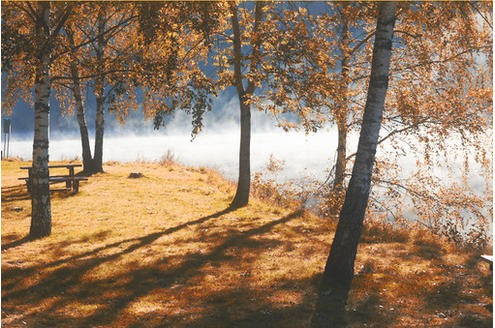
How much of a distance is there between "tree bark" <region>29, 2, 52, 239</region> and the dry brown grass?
1.52 feet

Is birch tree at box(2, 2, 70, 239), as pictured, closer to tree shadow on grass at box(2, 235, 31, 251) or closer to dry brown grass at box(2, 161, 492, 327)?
tree shadow on grass at box(2, 235, 31, 251)

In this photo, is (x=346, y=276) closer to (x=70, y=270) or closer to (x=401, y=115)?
(x=70, y=270)

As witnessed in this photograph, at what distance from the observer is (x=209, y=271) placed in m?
9.69

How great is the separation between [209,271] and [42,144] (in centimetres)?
539

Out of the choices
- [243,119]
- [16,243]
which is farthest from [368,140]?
[16,243]

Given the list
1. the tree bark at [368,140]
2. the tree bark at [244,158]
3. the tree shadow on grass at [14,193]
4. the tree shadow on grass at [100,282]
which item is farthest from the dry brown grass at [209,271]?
the tree bark at [368,140]

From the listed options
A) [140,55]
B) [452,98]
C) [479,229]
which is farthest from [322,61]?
[479,229]

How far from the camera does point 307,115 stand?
15.1 metres

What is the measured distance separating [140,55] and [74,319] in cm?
685

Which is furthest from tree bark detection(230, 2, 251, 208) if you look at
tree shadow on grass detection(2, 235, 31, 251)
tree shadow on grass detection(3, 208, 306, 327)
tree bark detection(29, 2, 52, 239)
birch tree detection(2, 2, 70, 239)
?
tree shadow on grass detection(2, 235, 31, 251)

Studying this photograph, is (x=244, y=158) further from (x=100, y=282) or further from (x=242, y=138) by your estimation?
(x=100, y=282)

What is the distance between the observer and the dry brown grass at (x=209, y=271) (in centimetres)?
728

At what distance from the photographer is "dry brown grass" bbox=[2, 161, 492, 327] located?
23.9ft

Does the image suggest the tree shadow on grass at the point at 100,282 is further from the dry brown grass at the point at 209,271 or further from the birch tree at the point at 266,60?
the birch tree at the point at 266,60
